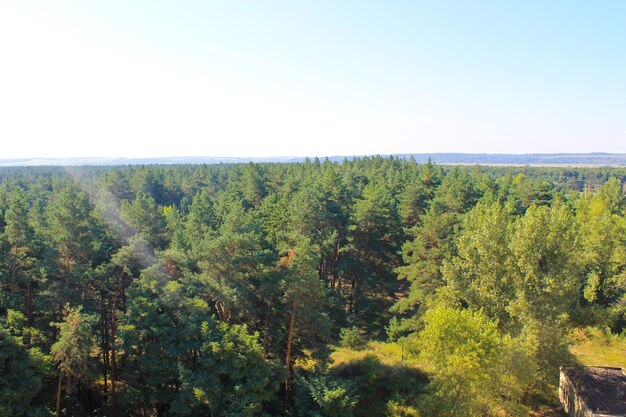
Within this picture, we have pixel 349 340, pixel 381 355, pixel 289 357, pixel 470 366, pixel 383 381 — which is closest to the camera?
pixel 470 366

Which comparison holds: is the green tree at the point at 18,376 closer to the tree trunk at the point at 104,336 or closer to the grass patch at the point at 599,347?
the tree trunk at the point at 104,336

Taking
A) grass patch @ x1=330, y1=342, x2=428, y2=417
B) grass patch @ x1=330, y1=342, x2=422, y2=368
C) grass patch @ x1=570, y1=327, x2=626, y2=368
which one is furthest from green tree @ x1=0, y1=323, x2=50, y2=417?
grass patch @ x1=570, y1=327, x2=626, y2=368

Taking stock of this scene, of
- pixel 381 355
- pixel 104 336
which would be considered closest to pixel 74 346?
pixel 104 336

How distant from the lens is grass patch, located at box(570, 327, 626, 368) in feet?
82.1

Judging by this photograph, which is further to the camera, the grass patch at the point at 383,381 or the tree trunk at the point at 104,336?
the tree trunk at the point at 104,336

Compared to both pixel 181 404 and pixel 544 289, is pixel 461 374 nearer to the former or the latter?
pixel 544 289

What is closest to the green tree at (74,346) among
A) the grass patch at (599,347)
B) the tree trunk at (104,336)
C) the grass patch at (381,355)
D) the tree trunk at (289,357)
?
the tree trunk at (104,336)

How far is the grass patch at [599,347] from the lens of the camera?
82.1ft

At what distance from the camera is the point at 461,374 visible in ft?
50.4

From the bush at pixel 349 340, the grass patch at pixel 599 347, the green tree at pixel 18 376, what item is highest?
the green tree at pixel 18 376

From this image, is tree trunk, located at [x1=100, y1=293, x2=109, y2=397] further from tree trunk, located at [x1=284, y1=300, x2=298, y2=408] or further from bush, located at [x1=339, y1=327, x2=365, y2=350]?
bush, located at [x1=339, y1=327, x2=365, y2=350]

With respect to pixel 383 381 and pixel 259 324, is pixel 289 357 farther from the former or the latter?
pixel 383 381

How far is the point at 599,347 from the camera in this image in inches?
1074

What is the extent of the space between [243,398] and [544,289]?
14.7 meters
